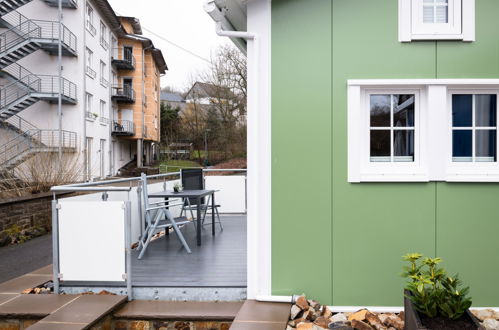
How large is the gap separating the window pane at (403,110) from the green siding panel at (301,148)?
2.16 feet

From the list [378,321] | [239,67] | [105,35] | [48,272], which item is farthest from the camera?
[105,35]

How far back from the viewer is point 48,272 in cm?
523

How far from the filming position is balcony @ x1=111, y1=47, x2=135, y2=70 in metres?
28.9

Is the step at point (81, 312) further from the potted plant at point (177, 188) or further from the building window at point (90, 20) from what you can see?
the building window at point (90, 20)

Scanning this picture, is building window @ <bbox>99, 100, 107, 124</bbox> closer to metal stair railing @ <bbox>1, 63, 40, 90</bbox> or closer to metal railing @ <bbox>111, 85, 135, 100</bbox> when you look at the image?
metal railing @ <bbox>111, 85, 135, 100</bbox>

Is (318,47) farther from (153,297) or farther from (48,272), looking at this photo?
(48,272)

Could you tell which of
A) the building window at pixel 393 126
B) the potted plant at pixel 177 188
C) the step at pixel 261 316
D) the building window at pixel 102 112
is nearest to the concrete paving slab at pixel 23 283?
the potted plant at pixel 177 188

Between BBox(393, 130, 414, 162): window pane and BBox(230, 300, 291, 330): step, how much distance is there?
70.8 inches

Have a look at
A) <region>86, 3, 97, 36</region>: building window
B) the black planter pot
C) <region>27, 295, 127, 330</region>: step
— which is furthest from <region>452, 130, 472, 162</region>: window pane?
<region>86, 3, 97, 36</region>: building window

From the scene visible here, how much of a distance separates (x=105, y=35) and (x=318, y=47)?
26105 millimetres

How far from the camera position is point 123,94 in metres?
29.8

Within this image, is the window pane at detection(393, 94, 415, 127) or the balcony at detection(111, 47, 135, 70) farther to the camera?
the balcony at detection(111, 47, 135, 70)

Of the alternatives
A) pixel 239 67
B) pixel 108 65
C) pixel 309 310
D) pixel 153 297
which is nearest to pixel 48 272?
pixel 153 297

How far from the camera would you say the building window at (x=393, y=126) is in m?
4.02
